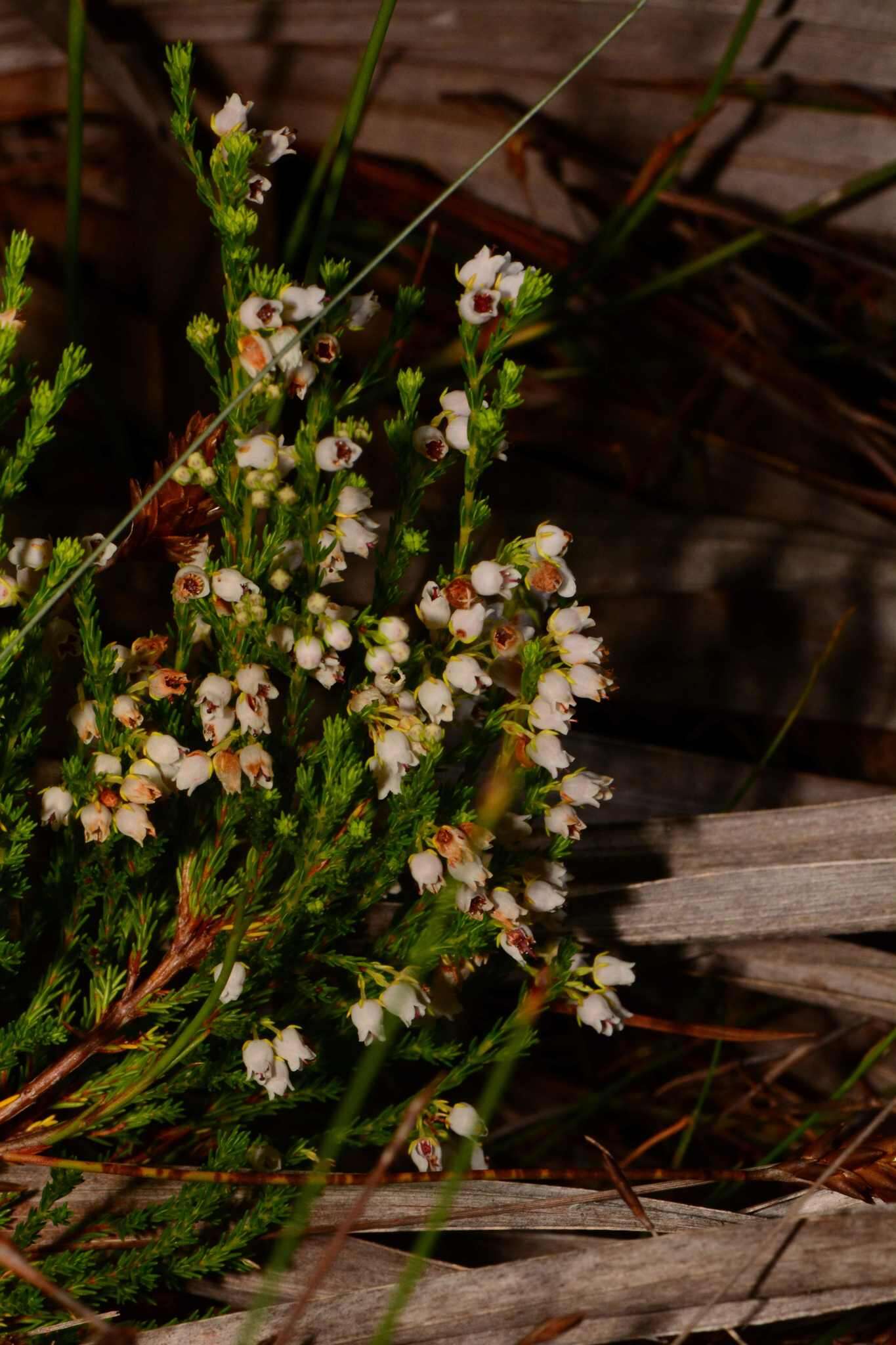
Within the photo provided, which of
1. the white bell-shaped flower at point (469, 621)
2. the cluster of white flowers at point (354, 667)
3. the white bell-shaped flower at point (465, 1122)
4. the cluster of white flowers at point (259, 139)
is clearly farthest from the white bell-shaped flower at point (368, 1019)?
the cluster of white flowers at point (259, 139)

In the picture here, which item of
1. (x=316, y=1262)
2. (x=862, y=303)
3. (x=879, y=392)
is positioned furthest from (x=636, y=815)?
(x=862, y=303)

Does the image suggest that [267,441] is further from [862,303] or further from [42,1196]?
[862,303]

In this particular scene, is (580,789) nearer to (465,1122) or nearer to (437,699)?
(437,699)

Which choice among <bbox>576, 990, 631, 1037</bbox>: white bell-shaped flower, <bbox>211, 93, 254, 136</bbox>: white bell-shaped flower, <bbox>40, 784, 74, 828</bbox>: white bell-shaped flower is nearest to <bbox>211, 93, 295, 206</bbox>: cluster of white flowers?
<bbox>211, 93, 254, 136</bbox>: white bell-shaped flower

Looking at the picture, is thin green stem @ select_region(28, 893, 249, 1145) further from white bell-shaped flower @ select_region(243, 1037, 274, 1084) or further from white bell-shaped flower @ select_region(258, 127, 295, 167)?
white bell-shaped flower @ select_region(258, 127, 295, 167)

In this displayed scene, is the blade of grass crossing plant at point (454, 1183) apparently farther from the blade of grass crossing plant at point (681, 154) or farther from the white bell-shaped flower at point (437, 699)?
the blade of grass crossing plant at point (681, 154)
